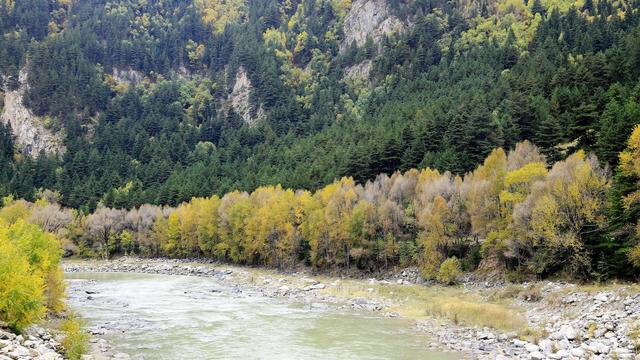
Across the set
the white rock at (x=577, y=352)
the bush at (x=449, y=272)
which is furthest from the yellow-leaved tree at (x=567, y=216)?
the white rock at (x=577, y=352)

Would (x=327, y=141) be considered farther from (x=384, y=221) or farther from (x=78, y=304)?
(x=78, y=304)

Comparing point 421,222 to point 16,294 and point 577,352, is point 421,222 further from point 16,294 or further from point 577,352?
point 16,294

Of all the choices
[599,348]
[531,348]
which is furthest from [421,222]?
[599,348]

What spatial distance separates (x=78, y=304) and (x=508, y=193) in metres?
47.6

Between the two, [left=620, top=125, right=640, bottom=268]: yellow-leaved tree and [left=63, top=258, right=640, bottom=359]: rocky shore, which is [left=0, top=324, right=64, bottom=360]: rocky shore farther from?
[left=620, top=125, right=640, bottom=268]: yellow-leaved tree

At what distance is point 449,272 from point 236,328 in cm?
2809

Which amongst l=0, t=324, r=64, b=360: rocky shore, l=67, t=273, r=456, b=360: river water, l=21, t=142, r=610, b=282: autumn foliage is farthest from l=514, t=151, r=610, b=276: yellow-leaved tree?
l=0, t=324, r=64, b=360: rocky shore

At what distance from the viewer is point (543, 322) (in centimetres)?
3684

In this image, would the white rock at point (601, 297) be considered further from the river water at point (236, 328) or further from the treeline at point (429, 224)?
the river water at point (236, 328)

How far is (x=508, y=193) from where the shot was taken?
54938mm

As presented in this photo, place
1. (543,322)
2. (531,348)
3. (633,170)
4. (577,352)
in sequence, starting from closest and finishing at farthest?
(577,352)
(531,348)
(543,322)
(633,170)

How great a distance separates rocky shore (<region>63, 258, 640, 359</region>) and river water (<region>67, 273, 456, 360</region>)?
2173mm

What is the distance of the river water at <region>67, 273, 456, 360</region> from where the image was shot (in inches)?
1264

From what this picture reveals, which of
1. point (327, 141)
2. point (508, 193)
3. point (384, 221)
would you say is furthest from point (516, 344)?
point (327, 141)
